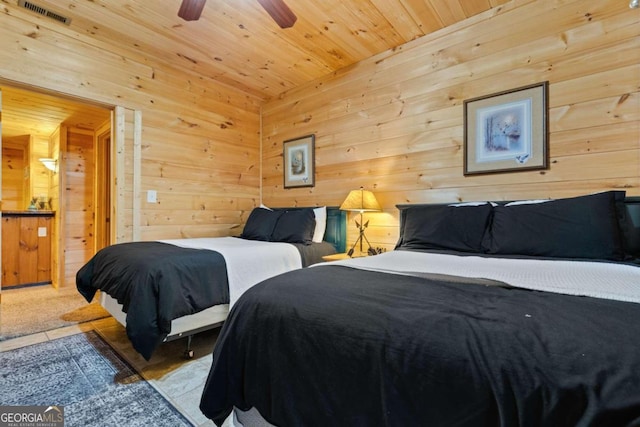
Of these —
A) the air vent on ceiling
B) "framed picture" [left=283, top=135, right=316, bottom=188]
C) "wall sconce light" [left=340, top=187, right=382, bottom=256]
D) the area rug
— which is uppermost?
the air vent on ceiling

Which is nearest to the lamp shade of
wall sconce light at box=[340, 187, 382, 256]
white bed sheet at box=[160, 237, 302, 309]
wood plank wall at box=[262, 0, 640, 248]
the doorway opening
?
wall sconce light at box=[340, 187, 382, 256]

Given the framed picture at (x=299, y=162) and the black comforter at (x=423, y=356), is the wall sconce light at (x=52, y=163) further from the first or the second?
the black comforter at (x=423, y=356)

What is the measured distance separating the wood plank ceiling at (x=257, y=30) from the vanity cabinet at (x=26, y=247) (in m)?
2.79

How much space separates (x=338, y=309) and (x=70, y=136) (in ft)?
16.9

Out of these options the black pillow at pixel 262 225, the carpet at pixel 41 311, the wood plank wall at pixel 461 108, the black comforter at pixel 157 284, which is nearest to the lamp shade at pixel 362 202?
the wood plank wall at pixel 461 108

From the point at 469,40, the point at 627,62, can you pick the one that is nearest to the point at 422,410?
the point at 627,62

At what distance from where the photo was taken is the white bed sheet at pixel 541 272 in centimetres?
103

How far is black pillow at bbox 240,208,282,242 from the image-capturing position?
10.5ft

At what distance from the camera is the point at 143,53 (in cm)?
315

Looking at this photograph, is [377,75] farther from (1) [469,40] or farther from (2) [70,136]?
(2) [70,136]

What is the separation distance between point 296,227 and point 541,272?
211 cm

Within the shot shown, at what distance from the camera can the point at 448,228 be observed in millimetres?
2174

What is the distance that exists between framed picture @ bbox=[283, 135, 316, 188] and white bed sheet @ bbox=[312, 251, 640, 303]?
2156 millimetres

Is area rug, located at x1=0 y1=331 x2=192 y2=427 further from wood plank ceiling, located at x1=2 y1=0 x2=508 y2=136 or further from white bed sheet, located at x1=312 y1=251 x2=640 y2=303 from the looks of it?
wood plank ceiling, located at x1=2 y1=0 x2=508 y2=136
